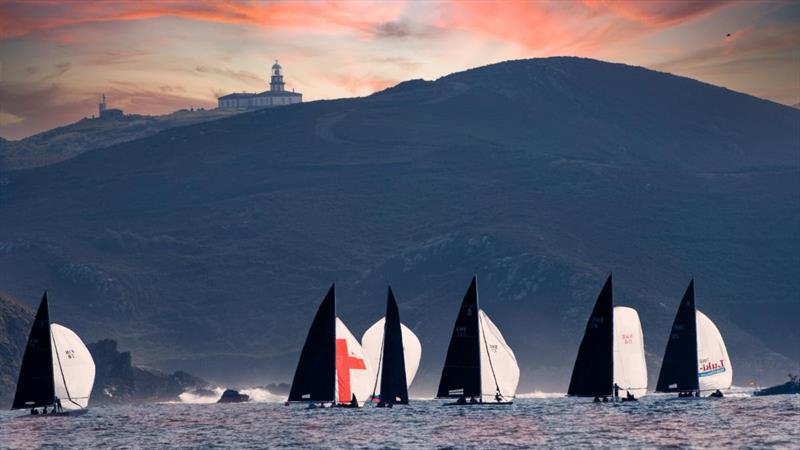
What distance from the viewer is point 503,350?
119188 mm

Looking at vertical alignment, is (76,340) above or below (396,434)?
above

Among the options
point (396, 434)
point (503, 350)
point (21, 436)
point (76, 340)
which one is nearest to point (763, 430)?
point (396, 434)

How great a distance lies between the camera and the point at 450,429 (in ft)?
330

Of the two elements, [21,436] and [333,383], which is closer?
[21,436]

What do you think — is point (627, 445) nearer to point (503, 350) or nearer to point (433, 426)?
point (433, 426)

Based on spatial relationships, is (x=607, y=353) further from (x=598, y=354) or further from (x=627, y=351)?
(x=627, y=351)

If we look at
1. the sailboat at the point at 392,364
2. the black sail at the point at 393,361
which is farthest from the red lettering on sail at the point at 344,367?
the black sail at the point at 393,361

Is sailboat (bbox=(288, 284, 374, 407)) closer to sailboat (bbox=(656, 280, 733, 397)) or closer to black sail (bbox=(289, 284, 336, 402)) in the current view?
black sail (bbox=(289, 284, 336, 402))

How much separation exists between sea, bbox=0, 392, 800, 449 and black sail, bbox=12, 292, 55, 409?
2.15 metres

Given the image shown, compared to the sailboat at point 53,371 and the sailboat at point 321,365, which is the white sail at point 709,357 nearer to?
the sailboat at point 321,365

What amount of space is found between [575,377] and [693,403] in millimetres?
15523

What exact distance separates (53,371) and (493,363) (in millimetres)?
31984

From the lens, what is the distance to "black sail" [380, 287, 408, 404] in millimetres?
116062

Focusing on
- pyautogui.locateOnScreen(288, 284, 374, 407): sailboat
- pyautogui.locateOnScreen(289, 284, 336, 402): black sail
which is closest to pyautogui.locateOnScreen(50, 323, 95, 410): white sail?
pyautogui.locateOnScreen(288, 284, 374, 407): sailboat
